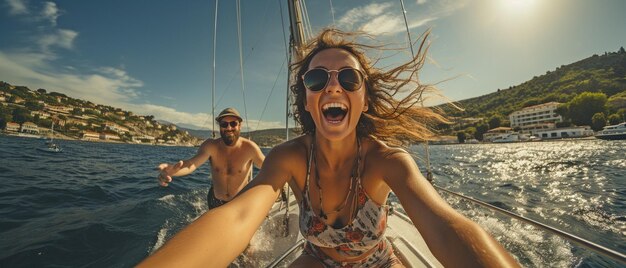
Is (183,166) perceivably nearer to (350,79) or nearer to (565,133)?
(350,79)

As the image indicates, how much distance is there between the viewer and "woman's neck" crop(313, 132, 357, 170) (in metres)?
1.95

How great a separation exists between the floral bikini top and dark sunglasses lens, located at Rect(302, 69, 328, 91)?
0.69 meters

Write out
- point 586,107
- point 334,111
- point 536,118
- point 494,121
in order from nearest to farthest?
1. point 334,111
2. point 586,107
3. point 536,118
4. point 494,121

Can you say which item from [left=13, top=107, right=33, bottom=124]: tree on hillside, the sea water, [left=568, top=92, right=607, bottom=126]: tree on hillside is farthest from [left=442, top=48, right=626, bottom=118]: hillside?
[left=13, top=107, right=33, bottom=124]: tree on hillside

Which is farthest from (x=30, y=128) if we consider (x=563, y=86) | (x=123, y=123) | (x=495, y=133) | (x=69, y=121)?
(x=563, y=86)

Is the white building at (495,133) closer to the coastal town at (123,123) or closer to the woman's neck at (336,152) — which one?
the coastal town at (123,123)

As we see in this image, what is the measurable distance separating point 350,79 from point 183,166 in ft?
11.7

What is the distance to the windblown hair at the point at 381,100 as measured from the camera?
217 centimetres

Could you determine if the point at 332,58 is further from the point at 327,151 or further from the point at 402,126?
the point at 402,126

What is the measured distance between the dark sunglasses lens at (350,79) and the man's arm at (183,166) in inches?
93.2

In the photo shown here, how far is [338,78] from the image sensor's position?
183 cm

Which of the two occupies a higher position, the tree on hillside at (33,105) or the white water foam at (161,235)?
the tree on hillside at (33,105)

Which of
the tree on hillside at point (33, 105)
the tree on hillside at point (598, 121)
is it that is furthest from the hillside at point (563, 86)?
the tree on hillside at point (33, 105)

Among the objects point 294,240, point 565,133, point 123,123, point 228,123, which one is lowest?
point 294,240
